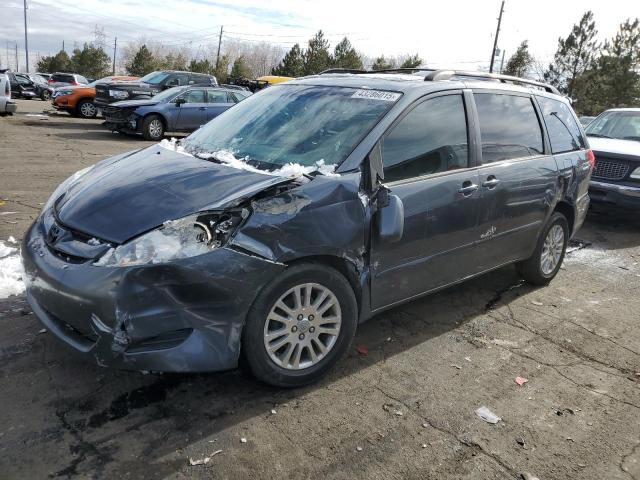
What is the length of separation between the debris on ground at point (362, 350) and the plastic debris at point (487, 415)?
0.84 metres

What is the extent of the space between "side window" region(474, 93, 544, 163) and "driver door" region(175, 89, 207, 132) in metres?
11.5

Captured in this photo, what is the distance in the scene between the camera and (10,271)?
4434 mm

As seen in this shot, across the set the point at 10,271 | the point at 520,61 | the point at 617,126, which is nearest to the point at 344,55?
the point at 520,61

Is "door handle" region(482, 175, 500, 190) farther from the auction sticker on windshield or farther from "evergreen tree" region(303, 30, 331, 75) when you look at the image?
"evergreen tree" region(303, 30, 331, 75)

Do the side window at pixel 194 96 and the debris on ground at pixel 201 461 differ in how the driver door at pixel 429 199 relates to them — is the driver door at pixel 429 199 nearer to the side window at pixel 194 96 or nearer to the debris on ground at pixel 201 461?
the debris on ground at pixel 201 461

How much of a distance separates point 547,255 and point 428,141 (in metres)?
2.17

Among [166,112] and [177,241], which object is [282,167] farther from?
[166,112]

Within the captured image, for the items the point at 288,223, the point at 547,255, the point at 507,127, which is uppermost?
the point at 507,127

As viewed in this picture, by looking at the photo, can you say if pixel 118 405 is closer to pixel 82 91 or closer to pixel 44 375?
pixel 44 375

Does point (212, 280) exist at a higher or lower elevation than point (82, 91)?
higher

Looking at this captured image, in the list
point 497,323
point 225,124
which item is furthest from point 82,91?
point 497,323

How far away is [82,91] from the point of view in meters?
19.4

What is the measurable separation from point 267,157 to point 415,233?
108 cm

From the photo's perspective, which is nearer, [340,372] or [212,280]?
[212,280]
